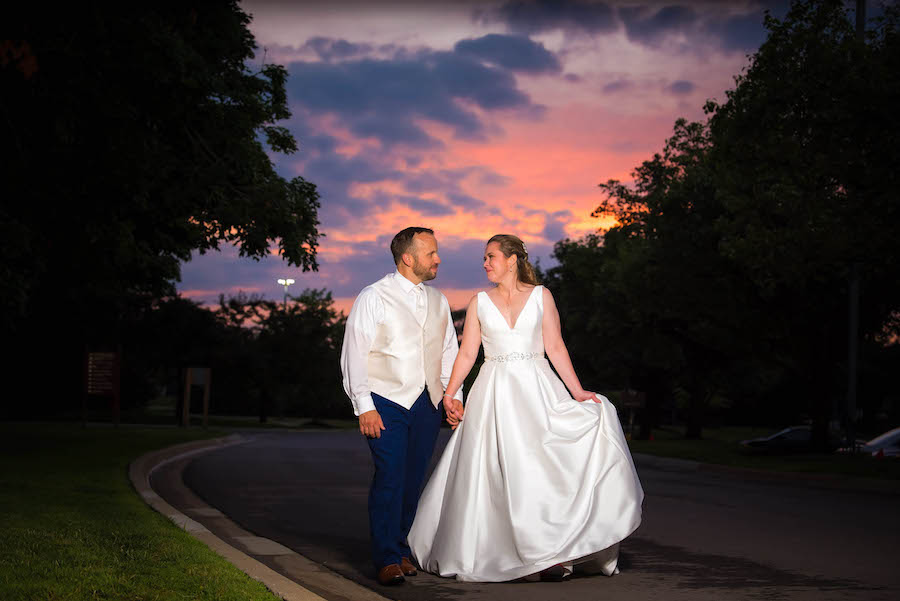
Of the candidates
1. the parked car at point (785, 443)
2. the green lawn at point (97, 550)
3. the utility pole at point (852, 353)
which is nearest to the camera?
the green lawn at point (97, 550)

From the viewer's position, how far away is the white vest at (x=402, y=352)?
662cm

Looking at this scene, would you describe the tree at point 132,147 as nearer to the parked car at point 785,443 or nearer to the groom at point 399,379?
the groom at point 399,379

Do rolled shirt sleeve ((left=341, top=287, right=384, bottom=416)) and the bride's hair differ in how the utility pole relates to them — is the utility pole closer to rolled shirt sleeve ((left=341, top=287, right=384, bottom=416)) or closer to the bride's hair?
the bride's hair

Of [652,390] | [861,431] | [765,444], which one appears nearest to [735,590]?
[765,444]

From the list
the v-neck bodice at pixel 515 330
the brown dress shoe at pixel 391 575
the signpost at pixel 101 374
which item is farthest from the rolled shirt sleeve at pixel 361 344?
the signpost at pixel 101 374

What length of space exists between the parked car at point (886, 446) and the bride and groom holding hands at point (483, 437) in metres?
19.1

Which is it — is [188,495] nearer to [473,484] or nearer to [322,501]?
[322,501]

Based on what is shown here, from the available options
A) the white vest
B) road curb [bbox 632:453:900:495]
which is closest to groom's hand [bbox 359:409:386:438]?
the white vest

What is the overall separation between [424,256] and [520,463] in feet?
4.86

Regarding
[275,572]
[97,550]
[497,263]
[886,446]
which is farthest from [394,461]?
[886,446]

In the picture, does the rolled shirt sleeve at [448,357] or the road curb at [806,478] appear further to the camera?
the road curb at [806,478]

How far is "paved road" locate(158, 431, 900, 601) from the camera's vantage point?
6.61 metres

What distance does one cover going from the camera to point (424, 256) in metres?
6.80

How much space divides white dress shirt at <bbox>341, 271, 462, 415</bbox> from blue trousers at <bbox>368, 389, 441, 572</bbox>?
0.67 ft
